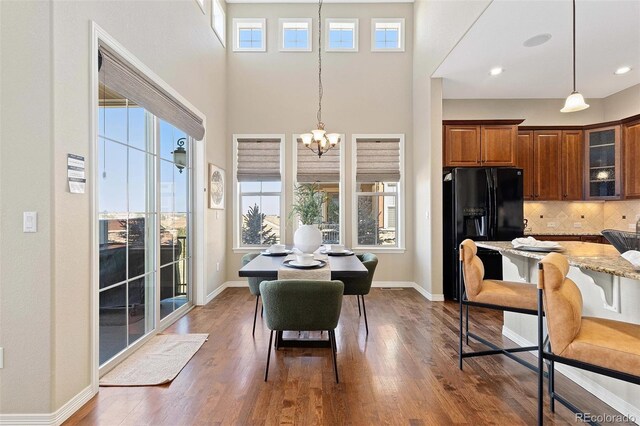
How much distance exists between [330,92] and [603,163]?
14.8 ft

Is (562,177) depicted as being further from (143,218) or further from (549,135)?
(143,218)

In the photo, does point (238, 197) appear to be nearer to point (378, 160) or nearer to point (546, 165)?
point (378, 160)

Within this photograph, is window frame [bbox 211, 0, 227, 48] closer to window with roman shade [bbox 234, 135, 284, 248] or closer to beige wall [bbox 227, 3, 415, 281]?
beige wall [bbox 227, 3, 415, 281]

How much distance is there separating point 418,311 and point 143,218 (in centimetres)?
347

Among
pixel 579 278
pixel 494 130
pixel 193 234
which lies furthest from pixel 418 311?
pixel 193 234

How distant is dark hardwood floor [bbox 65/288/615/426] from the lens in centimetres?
204

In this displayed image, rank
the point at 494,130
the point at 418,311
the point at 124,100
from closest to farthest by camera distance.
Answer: the point at 124,100 → the point at 418,311 → the point at 494,130

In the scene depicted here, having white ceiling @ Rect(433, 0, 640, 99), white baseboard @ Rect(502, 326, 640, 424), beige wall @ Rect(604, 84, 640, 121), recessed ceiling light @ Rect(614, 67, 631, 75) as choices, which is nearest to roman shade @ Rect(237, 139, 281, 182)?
white ceiling @ Rect(433, 0, 640, 99)

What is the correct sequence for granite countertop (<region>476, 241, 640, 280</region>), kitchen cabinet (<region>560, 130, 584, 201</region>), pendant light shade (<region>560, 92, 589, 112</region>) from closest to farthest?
granite countertop (<region>476, 241, 640, 280</region>) → pendant light shade (<region>560, 92, 589, 112</region>) → kitchen cabinet (<region>560, 130, 584, 201</region>)

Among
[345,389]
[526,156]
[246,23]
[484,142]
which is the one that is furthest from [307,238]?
[246,23]

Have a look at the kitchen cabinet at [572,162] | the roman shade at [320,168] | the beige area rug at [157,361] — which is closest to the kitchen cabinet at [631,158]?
the kitchen cabinet at [572,162]

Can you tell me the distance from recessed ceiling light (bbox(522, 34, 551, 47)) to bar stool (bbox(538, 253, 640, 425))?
3.08 m

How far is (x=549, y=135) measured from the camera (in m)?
5.21

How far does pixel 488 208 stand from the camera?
4.57m
